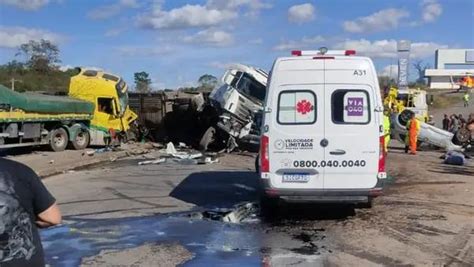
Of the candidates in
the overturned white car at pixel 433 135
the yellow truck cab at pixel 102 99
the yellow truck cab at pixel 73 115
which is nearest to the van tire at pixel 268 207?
the yellow truck cab at pixel 73 115

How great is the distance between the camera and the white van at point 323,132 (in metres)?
9.52

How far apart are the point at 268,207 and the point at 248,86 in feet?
47.5

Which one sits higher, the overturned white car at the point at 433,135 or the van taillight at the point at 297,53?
the van taillight at the point at 297,53

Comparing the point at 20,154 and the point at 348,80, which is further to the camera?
the point at 20,154

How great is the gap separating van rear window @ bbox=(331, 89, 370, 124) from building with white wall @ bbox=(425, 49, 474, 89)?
334 ft

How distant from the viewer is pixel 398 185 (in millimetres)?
14711

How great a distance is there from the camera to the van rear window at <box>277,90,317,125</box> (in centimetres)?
956

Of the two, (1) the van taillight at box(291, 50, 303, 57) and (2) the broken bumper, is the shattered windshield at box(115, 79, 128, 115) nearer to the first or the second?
(1) the van taillight at box(291, 50, 303, 57)

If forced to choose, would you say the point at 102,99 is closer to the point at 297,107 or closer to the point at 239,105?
the point at 239,105

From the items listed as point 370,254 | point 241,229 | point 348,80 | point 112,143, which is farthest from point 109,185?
point 112,143

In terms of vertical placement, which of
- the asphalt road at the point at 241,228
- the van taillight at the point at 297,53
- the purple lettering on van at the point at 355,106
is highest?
the van taillight at the point at 297,53

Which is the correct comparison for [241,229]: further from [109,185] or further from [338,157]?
[109,185]

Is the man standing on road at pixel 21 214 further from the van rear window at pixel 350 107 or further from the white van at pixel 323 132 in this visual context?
the van rear window at pixel 350 107

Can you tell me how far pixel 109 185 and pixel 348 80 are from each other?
713cm
